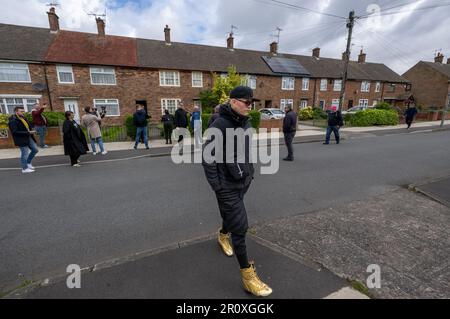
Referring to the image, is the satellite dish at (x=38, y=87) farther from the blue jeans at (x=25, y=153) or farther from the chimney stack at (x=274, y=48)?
the chimney stack at (x=274, y=48)

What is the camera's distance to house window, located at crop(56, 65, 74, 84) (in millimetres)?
18734

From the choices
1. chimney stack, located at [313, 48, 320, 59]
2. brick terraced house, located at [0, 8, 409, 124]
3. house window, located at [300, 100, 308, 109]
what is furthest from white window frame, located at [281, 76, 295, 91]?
chimney stack, located at [313, 48, 320, 59]

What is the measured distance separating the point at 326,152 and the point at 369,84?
30387 mm

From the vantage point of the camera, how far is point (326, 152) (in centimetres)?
909

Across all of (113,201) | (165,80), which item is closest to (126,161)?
(113,201)

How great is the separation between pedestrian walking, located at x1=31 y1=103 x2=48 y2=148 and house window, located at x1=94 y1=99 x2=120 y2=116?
445 inches

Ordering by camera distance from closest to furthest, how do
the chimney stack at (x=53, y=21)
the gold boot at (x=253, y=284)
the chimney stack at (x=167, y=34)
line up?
1. the gold boot at (x=253, y=284)
2. the chimney stack at (x=53, y=21)
3. the chimney stack at (x=167, y=34)

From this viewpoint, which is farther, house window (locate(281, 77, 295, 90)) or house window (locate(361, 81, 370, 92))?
house window (locate(361, 81, 370, 92))

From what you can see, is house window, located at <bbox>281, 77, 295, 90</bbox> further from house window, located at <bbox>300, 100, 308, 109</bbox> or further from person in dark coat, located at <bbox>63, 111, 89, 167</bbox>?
person in dark coat, located at <bbox>63, 111, 89, 167</bbox>

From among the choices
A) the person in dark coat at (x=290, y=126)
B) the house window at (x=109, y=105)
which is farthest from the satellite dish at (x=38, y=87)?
the person in dark coat at (x=290, y=126)

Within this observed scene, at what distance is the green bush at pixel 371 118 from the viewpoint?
58.9ft

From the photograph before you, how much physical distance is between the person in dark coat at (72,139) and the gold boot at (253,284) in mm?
6702

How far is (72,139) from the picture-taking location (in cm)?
690

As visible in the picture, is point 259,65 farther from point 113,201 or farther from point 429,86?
point 429,86
